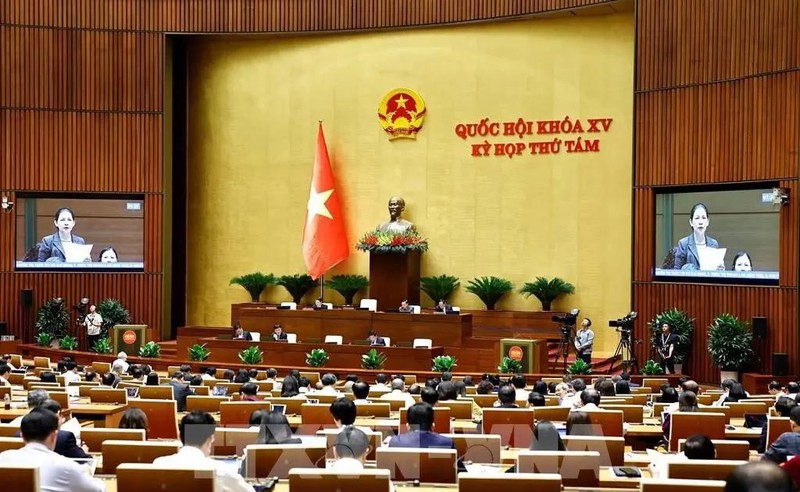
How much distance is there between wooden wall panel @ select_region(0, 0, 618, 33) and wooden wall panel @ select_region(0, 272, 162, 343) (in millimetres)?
5262

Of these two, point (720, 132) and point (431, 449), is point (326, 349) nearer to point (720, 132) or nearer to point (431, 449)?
point (720, 132)

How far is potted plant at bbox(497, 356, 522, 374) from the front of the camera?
49.8 ft

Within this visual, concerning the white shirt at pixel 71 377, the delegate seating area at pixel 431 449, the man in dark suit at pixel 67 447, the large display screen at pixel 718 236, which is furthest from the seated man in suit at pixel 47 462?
the large display screen at pixel 718 236

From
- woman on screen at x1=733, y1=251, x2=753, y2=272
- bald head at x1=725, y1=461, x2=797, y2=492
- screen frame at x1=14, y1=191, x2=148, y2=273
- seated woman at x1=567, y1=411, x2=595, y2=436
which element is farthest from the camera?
screen frame at x1=14, y1=191, x2=148, y2=273

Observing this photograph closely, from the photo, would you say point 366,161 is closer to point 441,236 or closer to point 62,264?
point 441,236

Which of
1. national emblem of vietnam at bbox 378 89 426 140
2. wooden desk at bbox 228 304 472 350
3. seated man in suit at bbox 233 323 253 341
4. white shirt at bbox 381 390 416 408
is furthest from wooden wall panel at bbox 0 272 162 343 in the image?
white shirt at bbox 381 390 416 408

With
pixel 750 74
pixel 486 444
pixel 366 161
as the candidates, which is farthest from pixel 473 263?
pixel 486 444

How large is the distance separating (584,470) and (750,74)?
12423 mm

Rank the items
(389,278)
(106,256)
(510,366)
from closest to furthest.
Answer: (510,366) → (389,278) → (106,256)

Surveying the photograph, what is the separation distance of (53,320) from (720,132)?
43.5ft

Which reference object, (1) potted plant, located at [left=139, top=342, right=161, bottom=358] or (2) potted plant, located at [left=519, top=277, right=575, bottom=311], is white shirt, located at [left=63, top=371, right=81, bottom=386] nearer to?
(1) potted plant, located at [left=139, top=342, right=161, bottom=358]

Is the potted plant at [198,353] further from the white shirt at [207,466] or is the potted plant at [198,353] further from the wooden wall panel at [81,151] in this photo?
the white shirt at [207,466]

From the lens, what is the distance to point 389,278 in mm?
19766

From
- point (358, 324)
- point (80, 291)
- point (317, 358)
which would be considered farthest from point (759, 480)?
point (80, 291)
